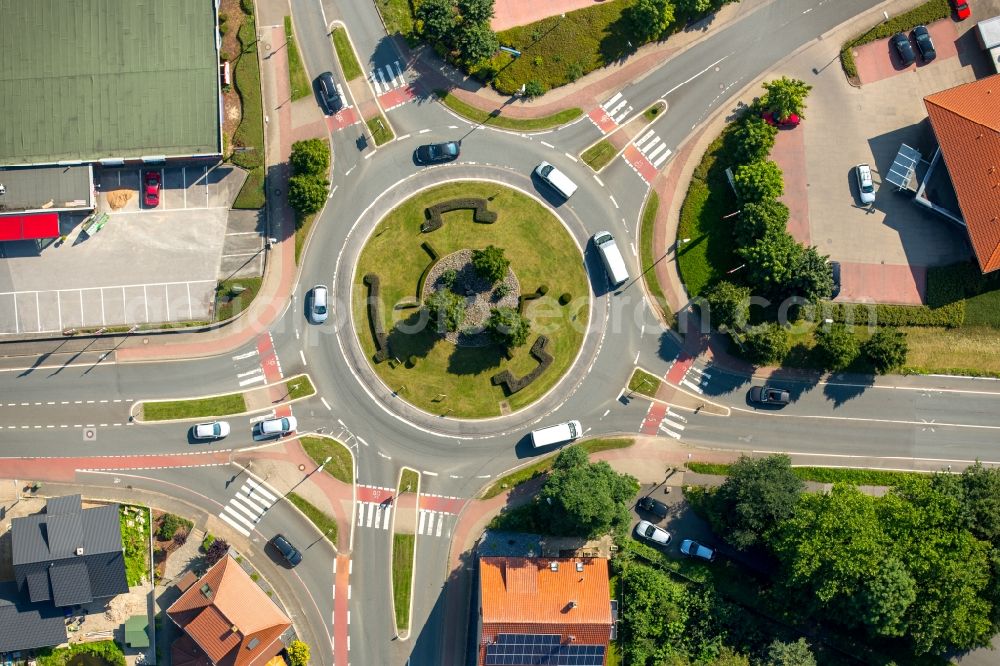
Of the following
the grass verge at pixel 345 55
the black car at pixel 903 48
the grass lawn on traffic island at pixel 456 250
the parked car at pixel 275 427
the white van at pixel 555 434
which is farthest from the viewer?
the black car at pixel 903 48

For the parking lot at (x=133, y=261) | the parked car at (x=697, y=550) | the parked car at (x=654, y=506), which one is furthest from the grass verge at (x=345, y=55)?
the parked car at (x=697, y=550)

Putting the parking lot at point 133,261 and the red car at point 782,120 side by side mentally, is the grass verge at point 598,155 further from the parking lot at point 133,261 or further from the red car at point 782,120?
the parking lot at point 133,261

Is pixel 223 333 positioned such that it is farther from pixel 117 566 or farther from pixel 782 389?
pixel 782 389

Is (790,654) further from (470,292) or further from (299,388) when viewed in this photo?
(299,388)

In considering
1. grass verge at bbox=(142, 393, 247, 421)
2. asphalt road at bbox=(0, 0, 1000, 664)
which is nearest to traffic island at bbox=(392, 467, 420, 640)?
asphalt road at bbox=(0, 0, 1000, 664)

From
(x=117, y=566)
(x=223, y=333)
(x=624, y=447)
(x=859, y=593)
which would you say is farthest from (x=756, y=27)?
A: (x=117, y=566)

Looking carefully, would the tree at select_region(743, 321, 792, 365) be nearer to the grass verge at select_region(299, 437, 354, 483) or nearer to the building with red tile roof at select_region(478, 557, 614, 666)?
the building with red tile roof at select_region(478, 557, 614, 666)
